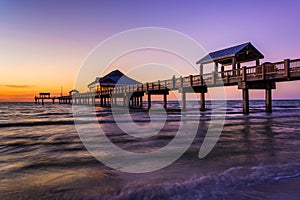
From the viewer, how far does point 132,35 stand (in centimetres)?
2172

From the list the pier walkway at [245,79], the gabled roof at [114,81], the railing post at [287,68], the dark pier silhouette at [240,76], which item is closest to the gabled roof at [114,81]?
the gabled roof at [114,81]

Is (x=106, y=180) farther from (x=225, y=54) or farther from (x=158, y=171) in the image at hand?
(x=225, y=54)

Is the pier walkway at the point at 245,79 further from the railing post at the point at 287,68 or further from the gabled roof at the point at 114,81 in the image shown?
the gabled roof at the point at 114,81

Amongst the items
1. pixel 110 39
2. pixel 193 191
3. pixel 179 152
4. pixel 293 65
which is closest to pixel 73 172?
pixel 193 191

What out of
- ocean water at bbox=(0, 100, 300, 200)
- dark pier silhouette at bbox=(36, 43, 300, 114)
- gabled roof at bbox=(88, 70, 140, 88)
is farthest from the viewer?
gabled roof at bbox=(88, 70, 140, 88)

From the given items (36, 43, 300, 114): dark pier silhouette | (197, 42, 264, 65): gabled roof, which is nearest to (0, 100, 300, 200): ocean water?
(36, 43, 300, 114): dark pier silhouette

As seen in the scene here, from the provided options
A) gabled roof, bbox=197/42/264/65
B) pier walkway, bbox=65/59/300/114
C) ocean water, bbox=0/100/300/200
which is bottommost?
ocean water, bbox=0/100/300/200

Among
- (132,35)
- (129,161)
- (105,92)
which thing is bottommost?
(129,161)

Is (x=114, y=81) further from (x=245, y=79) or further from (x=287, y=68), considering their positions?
(x=287, y=68)

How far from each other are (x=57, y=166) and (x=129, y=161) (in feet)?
6.09

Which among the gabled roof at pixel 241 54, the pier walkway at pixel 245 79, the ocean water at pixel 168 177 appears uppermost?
the gabled roof at pixel 241 54

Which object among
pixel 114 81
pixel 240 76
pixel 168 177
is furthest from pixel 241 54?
pixel 114 81

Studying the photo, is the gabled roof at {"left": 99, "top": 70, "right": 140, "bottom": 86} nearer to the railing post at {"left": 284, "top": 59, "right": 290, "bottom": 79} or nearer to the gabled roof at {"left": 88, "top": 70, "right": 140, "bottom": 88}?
the gabled roof at {"left": 88, "top": 70, "right": 140, "bottom": 88}

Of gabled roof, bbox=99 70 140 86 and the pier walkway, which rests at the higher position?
gabled roof, bbox=99 70 140 86
